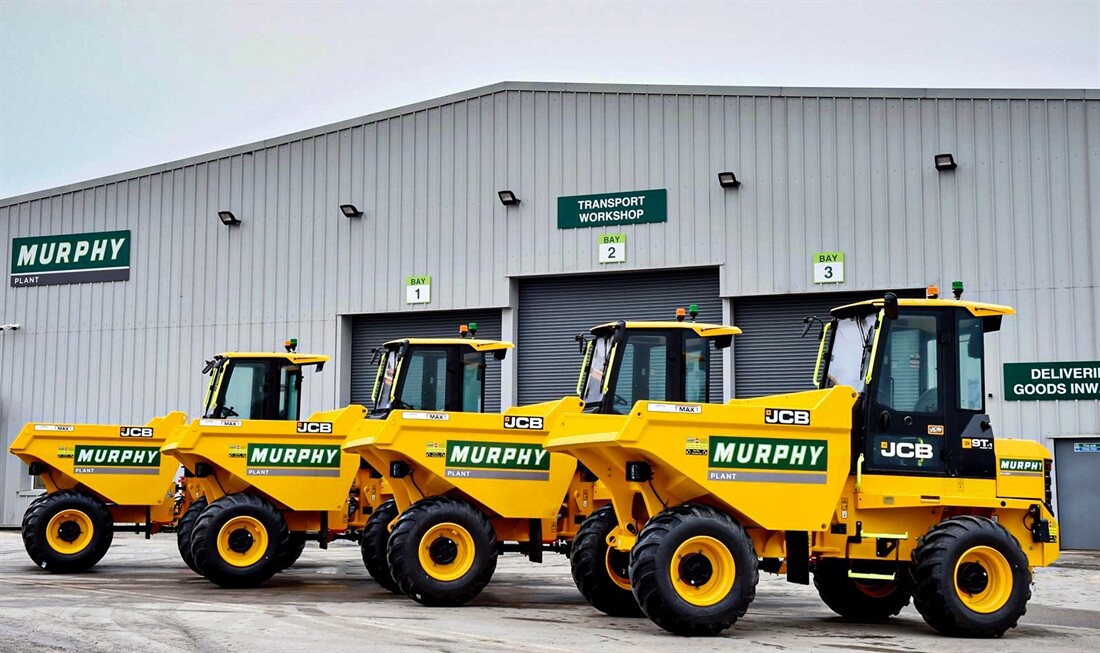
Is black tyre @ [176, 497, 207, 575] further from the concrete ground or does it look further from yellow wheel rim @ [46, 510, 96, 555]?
yellow wheel rim @ [46, 510, 96, 555]

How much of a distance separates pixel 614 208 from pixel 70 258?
13151 mm

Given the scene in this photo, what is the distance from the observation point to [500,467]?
1414 cm

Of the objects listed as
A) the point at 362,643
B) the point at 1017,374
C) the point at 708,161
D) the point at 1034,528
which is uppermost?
the point at 708,161

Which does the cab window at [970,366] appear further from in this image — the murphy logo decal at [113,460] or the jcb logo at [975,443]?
the murphy logo decal at [113,460]

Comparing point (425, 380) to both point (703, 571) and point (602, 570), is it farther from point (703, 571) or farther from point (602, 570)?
point (703, 571)

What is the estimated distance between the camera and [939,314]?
11758mm

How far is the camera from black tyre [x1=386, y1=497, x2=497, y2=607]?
43.2 ft

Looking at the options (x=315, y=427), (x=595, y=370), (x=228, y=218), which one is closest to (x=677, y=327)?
(x=595, y=370)

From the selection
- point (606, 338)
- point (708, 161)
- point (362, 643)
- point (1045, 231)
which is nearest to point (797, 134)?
point (708, 161)

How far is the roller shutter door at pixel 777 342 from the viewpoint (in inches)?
889

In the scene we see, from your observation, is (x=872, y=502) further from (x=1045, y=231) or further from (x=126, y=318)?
(x=126, y=318)

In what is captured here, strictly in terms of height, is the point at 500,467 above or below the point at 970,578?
above

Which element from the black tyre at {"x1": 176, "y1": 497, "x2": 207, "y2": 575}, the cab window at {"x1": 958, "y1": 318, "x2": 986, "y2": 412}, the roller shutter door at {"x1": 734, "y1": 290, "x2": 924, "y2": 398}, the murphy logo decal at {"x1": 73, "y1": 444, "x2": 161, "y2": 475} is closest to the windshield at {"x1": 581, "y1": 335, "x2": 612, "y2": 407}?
the cab window at {"x1": 958, "y1": 318, "x2": 986, "y2": 412}

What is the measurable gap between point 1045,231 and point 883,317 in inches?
433
